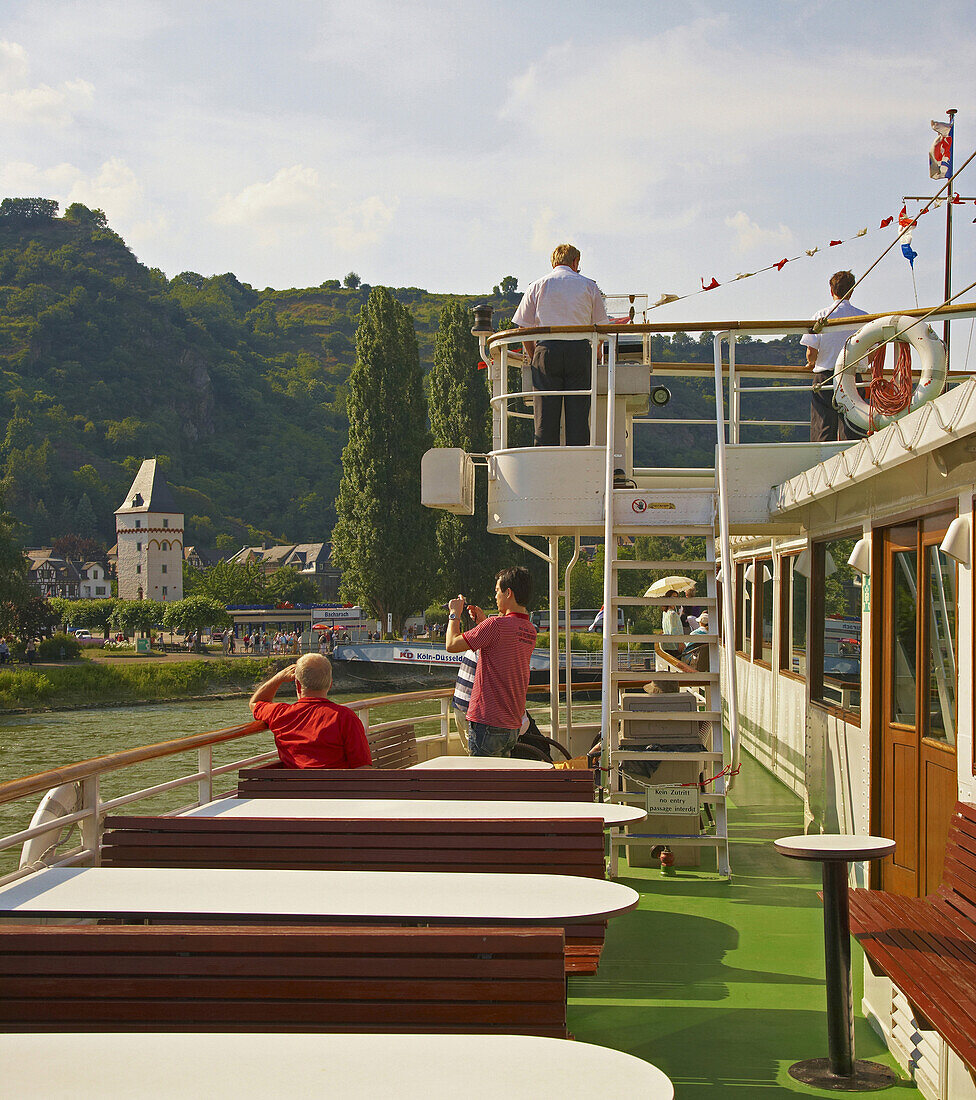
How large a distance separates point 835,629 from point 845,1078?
360 centimetres

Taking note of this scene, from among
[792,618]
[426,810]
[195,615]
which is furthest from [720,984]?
[195,615]

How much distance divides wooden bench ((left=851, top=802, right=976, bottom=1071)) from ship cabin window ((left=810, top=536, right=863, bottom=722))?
241cm

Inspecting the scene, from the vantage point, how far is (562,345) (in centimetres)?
800

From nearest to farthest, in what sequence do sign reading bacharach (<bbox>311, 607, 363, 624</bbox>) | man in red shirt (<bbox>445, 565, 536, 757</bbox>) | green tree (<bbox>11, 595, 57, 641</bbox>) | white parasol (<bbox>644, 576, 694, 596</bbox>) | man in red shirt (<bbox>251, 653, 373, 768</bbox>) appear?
man in red shirt (<bbox>251, 653, 373, 768</bbox>) → man in red shirt (<bbox>445, 565, 536, 757</bbox>) → white parasol (<bbox>644, 576, 694, 596</bbox>) → green tree (<bbox>11, 595, 57, 641</bbox>) → sign reading bacharach (<bbox>311, 607, 363, 624</bbox>)

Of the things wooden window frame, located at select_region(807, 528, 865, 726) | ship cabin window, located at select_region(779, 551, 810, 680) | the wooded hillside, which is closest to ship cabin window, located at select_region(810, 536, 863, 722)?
wooden window frame, located at select_region(807, 528, 865, 726)

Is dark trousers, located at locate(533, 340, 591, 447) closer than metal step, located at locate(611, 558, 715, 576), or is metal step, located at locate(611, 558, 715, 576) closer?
metal step, located at locate(611, 558, 715, 576)

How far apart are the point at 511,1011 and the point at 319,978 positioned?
15.6 inches

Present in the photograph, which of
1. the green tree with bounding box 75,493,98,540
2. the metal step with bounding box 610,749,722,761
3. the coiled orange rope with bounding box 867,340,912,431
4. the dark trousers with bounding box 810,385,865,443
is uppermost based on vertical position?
the green tree with bounding box 75,493,98,540

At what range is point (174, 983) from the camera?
92.9 inches

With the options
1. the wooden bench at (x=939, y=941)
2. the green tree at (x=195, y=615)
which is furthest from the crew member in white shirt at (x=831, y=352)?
the green tree at (x=195, y=615)

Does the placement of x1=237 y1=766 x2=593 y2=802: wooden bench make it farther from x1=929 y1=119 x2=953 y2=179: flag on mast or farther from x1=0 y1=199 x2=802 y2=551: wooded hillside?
x1=0 y1=199 x2=802 y2=551: wooded hillside

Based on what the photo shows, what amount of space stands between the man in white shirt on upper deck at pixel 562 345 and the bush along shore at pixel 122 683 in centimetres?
3687

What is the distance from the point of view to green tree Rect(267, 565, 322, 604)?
308 ft

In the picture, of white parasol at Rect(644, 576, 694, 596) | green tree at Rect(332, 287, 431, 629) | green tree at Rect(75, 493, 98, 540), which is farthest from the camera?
green tree at Rect(75, 493, 98, 540)
